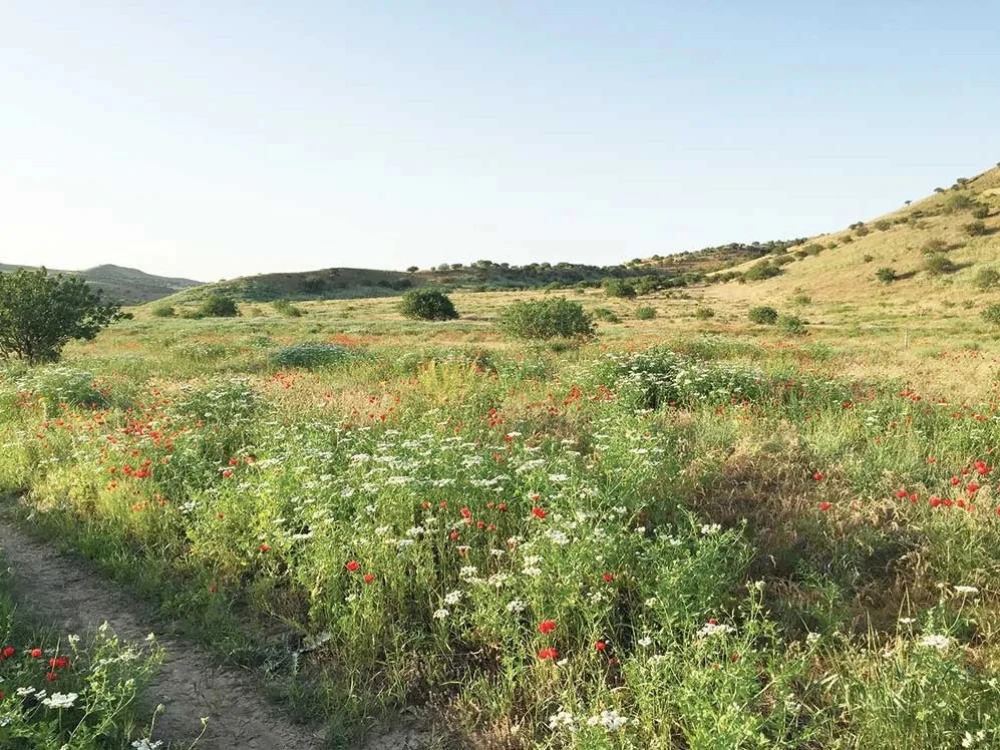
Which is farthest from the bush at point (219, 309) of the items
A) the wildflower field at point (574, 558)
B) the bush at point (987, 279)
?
the bush at point (987, 279)

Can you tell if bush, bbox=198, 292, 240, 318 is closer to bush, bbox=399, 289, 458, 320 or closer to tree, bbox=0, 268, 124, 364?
bush, bbox=399, 289, 458, 320

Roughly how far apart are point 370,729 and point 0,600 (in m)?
3.14

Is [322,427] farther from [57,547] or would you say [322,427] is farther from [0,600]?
[0,600]

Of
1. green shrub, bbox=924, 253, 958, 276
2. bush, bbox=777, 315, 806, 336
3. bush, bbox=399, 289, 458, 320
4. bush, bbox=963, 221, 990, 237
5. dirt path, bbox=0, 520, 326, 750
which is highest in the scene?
bush, bbox=963, 221, 990, 237

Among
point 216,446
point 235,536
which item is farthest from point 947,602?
point 216,446

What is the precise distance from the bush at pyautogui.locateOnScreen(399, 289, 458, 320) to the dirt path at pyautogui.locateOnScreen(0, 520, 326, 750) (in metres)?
44.0

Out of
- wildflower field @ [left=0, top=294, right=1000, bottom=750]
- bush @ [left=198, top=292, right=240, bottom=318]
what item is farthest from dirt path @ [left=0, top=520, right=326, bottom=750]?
bush @ [left=198, top=292, right=240, bottom=318]

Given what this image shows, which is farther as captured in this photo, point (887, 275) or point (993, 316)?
point (887, 275)

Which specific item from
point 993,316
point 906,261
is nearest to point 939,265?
point 906,261

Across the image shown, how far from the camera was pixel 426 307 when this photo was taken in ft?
165

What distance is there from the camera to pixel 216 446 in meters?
8.52

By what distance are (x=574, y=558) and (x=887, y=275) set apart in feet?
200

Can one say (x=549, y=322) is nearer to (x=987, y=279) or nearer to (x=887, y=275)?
(x=987, y=279)

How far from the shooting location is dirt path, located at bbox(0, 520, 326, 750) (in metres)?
4.02
